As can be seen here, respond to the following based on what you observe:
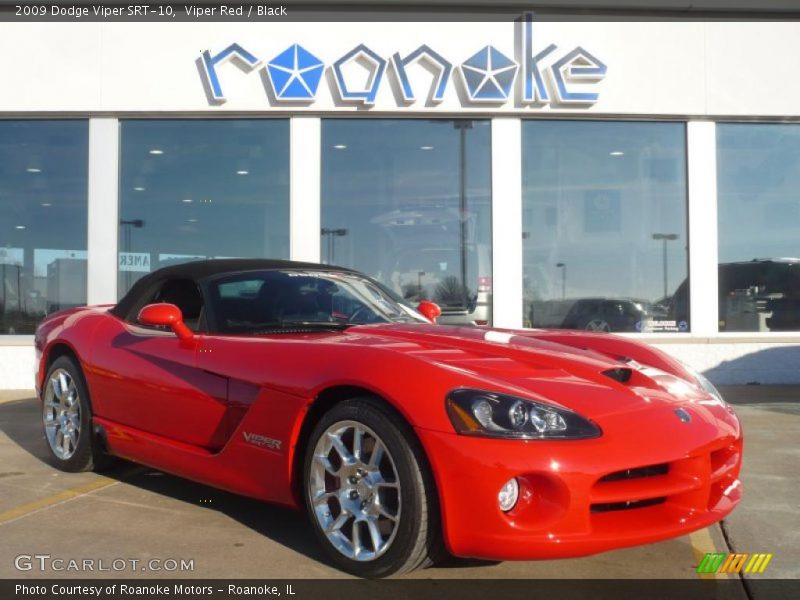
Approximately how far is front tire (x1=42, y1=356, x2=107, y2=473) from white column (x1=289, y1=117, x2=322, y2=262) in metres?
5.60

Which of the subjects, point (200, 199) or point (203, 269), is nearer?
point (203, 269)

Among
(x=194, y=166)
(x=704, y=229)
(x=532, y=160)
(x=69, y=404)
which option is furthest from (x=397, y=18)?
(x=69, y=404)

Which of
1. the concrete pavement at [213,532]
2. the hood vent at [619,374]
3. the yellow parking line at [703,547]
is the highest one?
the hood vent at [619,374]

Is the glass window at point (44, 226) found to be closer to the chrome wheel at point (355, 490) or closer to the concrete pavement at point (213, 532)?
the concrete pavement at point (213, 532)

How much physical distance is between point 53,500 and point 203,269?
55.1 inches

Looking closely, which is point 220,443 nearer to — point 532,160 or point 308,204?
point 308,204

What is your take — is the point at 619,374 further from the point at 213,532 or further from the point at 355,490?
the point at 213,532

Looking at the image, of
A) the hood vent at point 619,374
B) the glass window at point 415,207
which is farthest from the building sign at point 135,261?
the hood vent at point 619,374

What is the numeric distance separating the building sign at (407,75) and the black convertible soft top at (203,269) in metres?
6.02

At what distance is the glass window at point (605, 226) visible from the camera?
1075 centimetres

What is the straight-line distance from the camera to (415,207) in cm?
1098

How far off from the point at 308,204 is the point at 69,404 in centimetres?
602

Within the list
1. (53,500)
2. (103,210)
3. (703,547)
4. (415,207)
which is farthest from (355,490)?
(103,210)

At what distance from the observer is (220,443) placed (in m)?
3.71
